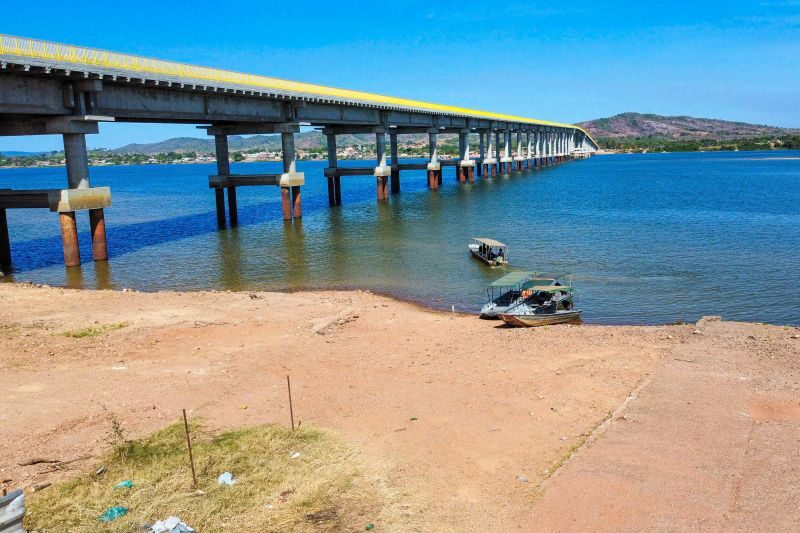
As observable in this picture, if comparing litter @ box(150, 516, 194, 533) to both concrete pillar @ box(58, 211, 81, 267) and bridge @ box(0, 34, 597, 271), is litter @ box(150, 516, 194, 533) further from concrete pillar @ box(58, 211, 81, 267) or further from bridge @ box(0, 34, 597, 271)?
concrete pillar @ box(58, 211, 81, 267)

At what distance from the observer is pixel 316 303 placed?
90.7 feet

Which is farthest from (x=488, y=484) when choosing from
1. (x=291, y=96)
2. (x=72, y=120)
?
(x=291, y=96)

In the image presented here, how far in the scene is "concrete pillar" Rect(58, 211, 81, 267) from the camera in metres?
36.6

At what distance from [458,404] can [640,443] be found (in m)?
4.27

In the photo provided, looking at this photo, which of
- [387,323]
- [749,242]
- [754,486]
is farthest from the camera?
[749,242]

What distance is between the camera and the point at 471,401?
52.5ft

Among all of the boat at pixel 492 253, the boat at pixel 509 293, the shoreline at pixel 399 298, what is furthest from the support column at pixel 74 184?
the boat at pixel 509 293

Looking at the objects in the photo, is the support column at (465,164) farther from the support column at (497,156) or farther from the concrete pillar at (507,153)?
the concrete pillar at (507,153)

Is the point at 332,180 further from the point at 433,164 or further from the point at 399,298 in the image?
the point at 399,298

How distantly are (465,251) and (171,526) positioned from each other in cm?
3416

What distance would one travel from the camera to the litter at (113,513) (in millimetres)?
10576

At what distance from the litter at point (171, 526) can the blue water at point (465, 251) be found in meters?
19.7

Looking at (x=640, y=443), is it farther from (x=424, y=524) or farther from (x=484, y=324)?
(x=484, y=324)

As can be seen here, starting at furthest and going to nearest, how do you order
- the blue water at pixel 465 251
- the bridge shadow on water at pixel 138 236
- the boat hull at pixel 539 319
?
the bridge shadow on water at pixel 138 236 < the blue water at pixel 465 251 < the boat hull at pixel 539 319
